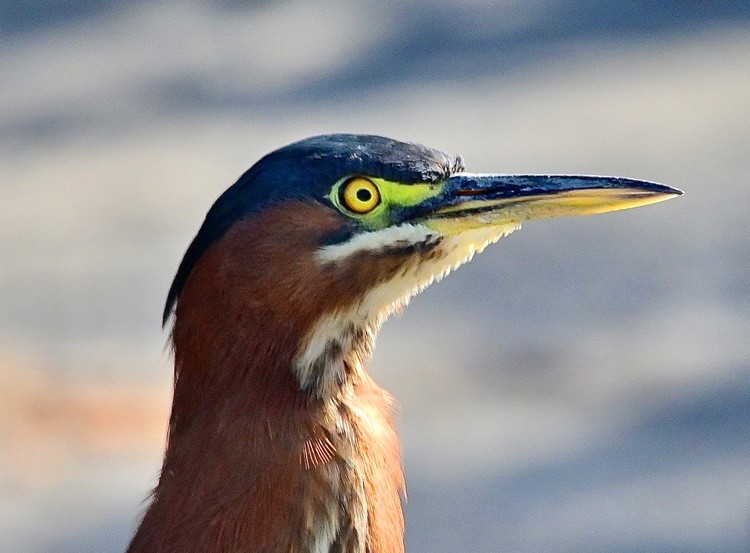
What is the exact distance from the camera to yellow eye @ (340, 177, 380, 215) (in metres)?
2.86

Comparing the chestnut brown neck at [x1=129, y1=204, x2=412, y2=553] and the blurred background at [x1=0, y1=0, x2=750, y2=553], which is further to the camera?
the blurred background at [x1=0, y1=0, x2=750, y2=553]

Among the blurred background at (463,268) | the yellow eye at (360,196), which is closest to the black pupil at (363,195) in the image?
the yellow eye at (360,196)

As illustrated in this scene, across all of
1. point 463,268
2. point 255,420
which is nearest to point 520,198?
point 255,420

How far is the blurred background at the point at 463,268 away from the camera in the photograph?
546 cm

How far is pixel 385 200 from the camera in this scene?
2869 millimetres

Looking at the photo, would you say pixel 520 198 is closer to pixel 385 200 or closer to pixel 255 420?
pixel 385 200

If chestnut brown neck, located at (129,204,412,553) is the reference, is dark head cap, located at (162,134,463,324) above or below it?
above

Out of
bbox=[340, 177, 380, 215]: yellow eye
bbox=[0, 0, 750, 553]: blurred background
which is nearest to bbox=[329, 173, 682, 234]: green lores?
bbox=[340, 177, 380, 215]: yellow eye

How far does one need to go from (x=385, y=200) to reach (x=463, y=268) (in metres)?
3.40

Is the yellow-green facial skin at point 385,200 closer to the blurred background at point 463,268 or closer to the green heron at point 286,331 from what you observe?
the green heron at point 286,331

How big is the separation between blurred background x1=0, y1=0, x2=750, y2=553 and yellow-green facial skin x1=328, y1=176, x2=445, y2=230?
1.93m

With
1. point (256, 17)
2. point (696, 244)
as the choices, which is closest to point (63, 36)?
point (256, 17)

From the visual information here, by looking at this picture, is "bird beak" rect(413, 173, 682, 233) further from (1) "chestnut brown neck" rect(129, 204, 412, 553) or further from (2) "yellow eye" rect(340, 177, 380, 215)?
(1) "chestnut brown neck" rect(129, 204, 412, 553)

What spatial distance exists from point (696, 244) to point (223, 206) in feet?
12.6
